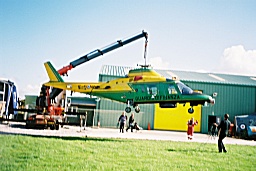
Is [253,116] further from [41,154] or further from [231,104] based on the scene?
[41,154]

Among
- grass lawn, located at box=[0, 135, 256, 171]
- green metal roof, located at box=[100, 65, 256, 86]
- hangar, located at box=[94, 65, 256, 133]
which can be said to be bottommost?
grass lawn, located at box=[0, 135, 256, 171]

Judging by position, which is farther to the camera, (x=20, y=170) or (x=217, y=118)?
(x=217, y=118)

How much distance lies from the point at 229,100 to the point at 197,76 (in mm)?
4712

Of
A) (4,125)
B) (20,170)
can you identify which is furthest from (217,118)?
(20,170)

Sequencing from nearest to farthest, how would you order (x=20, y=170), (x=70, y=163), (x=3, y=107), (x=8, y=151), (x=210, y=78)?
1. (x=20, y=170)
2. (x=70, y=163)
3. (x=8, y=151)
4. (x=3, y=107)
5. (x=210, y=78)

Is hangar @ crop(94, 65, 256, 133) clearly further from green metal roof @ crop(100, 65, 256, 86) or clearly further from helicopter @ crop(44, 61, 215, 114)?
helicopter @ crop(44, 61, 215, 114)

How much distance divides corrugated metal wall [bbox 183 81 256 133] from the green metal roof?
575mm

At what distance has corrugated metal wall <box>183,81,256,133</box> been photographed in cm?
3078

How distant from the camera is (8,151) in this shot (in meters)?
7.62

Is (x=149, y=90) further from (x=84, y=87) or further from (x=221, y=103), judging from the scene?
(x=221, y=103)

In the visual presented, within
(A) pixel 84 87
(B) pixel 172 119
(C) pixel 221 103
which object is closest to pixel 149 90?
(A) pixel 84 87

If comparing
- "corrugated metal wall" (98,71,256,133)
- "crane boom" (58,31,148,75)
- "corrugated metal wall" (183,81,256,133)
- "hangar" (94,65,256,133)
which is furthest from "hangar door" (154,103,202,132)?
"crane boom" (58,31,148,75)

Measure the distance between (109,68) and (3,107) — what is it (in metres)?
19.6

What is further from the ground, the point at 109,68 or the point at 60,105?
the point at 109,68
